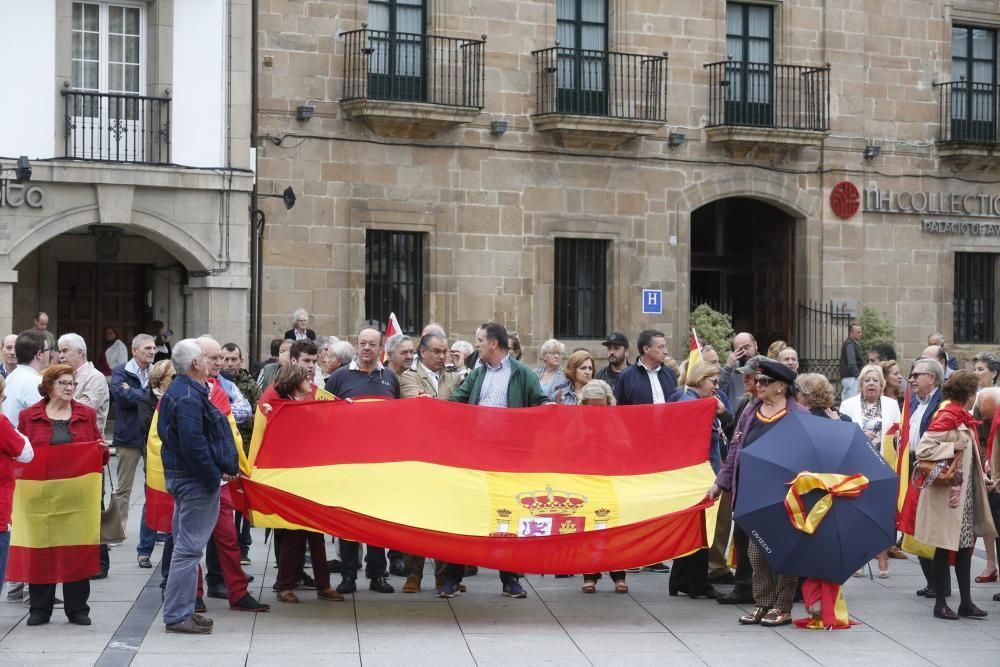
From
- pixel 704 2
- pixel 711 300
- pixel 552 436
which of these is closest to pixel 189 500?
pixel 552 436

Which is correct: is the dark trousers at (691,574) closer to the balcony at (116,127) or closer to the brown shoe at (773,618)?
the brown shoe at (773,618)

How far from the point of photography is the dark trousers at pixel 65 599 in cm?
1027

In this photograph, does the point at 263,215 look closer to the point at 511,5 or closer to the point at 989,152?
the point at 511,5

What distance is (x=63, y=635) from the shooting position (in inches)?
391

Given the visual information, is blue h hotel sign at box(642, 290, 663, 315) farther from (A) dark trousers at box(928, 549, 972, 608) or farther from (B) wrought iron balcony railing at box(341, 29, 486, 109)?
(A) dark trousers at box(928, 549, 972, 608)

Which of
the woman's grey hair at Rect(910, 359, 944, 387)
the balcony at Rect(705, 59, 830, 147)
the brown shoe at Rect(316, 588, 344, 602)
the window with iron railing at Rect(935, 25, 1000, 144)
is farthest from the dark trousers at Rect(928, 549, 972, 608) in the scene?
the window with iron railing at Rect(935, 25, 1000, 144)

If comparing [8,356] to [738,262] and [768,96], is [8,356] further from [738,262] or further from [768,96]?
[738,262]

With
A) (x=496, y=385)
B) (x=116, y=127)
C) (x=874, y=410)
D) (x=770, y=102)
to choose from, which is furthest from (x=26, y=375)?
(x=770, y=102)

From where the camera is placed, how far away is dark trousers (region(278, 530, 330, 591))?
36.3 feet

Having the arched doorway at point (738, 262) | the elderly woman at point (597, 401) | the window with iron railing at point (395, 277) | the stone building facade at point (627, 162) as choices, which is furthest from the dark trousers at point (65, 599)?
the arched doorway at point (738, 262)

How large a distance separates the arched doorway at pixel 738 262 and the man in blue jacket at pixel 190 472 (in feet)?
59.9

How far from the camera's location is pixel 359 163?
23.3 m

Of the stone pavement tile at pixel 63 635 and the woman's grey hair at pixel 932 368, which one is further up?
the woman's grey hair at pixel 932 368

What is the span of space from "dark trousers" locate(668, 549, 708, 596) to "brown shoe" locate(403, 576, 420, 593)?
6.20ft
